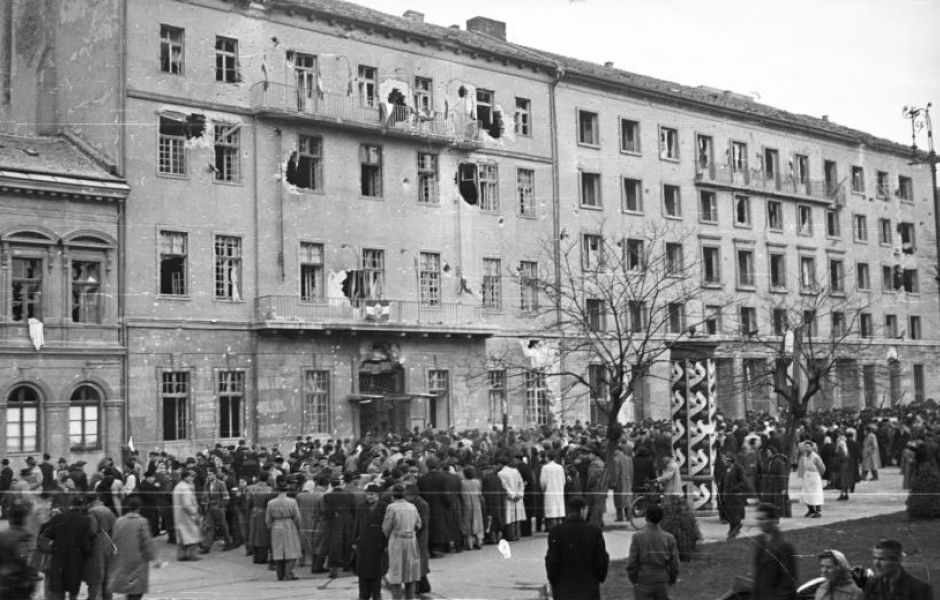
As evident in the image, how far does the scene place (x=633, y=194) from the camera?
44.8 metres

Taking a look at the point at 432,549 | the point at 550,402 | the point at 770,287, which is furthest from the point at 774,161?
the point at 432,549

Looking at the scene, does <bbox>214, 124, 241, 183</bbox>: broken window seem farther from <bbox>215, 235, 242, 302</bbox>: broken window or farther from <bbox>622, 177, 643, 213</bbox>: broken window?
<bbox>622, 177, 643, 213</bbox>: broken window

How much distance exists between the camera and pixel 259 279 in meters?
33.3

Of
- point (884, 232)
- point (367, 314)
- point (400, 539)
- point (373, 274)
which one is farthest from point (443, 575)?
point (884, 232)

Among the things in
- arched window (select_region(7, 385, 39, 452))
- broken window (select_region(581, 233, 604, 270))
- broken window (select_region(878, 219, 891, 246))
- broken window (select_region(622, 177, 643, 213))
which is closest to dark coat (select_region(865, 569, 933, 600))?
arched window (select_region(7, 385, 39, 452))

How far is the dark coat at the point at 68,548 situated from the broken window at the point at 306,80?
2210cm

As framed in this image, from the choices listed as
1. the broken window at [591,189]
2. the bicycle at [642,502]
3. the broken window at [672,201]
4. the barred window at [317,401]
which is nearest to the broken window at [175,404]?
the barred window at [317,401]

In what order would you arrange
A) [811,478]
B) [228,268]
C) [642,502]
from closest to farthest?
1. [642,502]
2. [811,478]
3. [228,268]

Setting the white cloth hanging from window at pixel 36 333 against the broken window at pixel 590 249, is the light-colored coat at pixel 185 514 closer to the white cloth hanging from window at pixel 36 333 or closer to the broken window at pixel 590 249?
the white cloth hanging from window at pixel 36 333

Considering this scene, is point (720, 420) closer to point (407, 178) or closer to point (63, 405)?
point (407, 178)

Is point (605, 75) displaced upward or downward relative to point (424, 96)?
upward

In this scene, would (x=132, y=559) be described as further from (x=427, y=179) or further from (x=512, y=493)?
(x=427, y=179)

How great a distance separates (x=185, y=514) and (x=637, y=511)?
8.75 meters

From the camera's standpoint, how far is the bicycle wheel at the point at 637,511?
20750 mm
